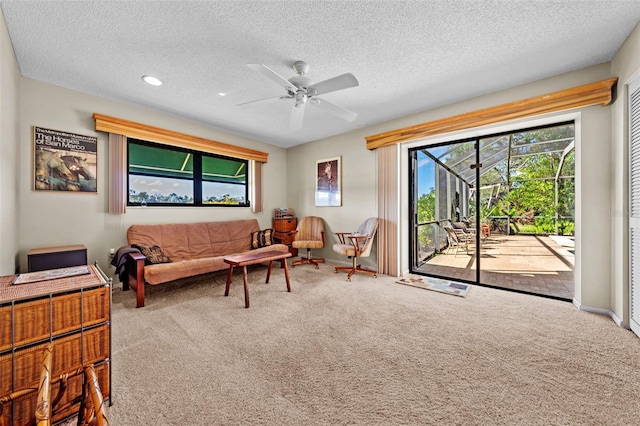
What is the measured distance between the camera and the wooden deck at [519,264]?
138 inches

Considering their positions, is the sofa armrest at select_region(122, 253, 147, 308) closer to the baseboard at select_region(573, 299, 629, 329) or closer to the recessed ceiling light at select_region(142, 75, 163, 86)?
the recessed ceiling light at select_region(142, 75, 163, 86)

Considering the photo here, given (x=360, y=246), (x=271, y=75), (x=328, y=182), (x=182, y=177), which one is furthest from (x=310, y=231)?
(x=271, y=75)

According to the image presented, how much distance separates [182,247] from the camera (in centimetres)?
388

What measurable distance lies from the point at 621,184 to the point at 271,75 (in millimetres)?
3461

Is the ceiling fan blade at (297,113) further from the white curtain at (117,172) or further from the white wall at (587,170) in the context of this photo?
the white curtain at (117,172)


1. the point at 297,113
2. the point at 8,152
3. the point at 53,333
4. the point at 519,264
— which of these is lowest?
the point at 519,264

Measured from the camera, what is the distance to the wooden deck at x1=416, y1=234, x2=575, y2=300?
3.50 metres

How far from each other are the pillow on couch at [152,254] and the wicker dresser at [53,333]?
1.81 metres

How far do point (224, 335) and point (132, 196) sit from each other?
9.44ft

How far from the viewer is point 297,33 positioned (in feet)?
6.94

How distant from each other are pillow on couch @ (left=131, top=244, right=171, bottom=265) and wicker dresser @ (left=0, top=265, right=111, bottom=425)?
5.93 ft

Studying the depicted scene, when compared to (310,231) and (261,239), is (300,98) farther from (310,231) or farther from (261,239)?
(310,231)

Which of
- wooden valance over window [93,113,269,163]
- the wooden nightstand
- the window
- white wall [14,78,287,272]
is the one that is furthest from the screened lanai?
white wall [14,78,287,272]

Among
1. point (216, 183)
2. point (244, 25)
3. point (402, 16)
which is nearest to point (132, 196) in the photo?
point (216, 183)
